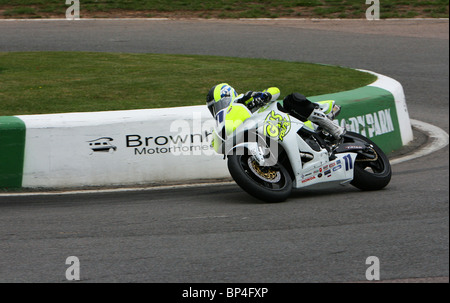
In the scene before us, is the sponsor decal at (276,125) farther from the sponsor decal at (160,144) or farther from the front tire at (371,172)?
the sponsor decal at (160,144)

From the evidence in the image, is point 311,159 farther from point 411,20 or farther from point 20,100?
point 411,20

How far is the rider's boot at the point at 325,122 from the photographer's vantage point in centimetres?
855

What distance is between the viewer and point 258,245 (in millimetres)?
6492

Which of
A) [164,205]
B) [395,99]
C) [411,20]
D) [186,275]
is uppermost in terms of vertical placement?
[411,20]

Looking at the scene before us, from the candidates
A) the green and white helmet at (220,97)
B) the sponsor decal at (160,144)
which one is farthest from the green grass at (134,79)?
the green and white helmet at (220,97)

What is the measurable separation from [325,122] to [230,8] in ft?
47.9

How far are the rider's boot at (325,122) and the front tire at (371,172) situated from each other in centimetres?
17

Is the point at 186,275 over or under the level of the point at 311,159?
under

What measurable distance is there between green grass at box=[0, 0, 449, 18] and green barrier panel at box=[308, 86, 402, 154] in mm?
11277

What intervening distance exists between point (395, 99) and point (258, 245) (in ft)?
16.8

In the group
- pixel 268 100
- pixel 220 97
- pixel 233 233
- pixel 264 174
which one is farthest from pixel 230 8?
pixel 233 233

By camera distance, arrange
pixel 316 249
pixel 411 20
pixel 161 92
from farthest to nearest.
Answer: pixel 411 20 < pixel 161 92 < pixel 316 249

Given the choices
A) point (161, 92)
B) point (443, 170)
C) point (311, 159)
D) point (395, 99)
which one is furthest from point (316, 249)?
point (161, 92)

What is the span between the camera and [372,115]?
1050 centimetres
